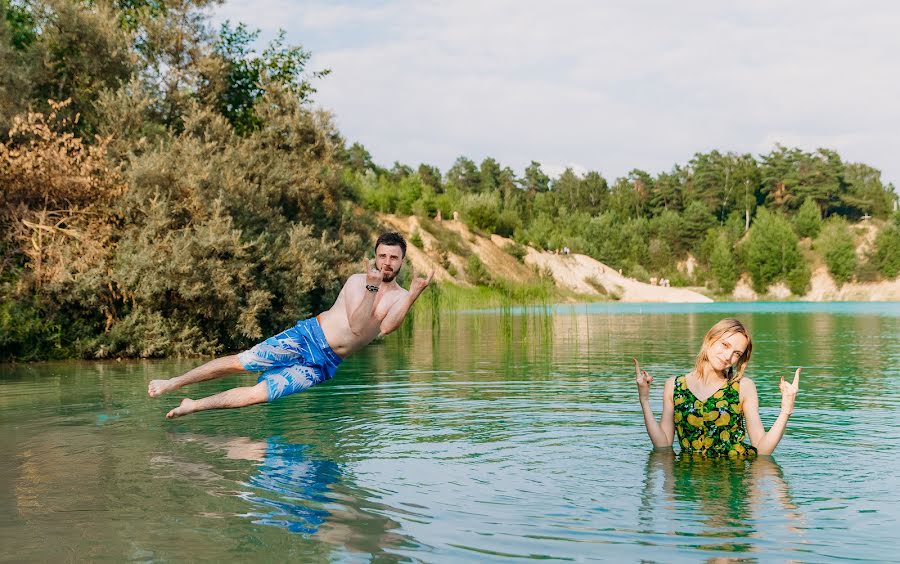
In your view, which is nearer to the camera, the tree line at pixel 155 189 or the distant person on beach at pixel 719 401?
the distant person on beach at pixel 719 401

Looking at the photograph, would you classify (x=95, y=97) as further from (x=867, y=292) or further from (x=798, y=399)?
(x=867, y=292)

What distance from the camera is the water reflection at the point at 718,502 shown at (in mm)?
5523

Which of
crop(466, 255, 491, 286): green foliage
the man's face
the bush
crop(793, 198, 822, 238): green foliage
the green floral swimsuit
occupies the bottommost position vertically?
the green floral swimsuit

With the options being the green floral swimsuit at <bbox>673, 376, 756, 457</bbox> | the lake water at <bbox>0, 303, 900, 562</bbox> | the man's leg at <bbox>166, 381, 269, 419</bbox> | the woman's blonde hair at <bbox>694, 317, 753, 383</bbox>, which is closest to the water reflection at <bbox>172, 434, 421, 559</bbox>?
the lake water at <bbox>0, 303, 900, 562</bbox>

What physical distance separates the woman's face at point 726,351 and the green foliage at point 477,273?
57702 mm

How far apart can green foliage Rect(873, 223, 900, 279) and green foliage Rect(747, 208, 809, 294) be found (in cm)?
743

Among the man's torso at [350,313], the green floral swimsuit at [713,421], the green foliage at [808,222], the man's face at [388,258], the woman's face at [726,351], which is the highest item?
the green foliage at [808,222]

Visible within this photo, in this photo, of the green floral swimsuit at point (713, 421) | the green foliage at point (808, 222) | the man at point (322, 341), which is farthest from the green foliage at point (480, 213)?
the green floral swimsuit at point (713, 421)

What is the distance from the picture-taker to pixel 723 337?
7.48 meters

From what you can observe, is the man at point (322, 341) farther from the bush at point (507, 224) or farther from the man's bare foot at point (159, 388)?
the bush at point (507, 224)

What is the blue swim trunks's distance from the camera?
888cm

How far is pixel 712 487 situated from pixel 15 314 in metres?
15.1

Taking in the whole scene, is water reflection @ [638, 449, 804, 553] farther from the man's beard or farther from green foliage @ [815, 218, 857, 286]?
green foliage @ [815, 218, 857, 286]

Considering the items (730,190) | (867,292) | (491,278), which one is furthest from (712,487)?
(730,190)
